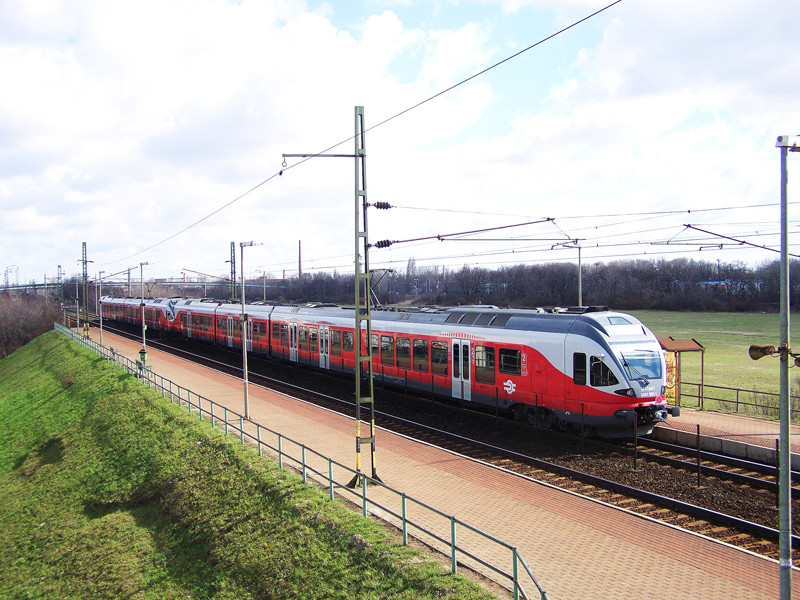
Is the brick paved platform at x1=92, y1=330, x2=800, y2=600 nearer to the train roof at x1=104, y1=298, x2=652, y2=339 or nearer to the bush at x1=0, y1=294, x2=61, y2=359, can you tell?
the train roof at x1=104, y1=298, x2=652, y2=339

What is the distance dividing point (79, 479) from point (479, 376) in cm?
1546

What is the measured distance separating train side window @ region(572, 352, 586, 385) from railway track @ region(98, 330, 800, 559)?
1821 mm

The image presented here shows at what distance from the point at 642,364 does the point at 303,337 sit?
70.3ft

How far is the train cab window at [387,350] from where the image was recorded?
27.5 metres

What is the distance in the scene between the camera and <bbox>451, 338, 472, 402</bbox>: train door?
23.0 meters

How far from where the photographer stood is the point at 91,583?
15.4m

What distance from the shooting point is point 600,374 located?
1817cm

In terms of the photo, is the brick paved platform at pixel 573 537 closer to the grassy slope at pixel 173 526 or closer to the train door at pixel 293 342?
the grassy slope at pixel 173 526

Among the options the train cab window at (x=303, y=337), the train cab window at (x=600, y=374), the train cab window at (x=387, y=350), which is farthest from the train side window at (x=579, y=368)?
the train cab window at (x=303, y=337)

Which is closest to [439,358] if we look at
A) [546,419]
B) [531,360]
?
[531,360]

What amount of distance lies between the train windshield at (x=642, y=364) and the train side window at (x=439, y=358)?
25.0 ft

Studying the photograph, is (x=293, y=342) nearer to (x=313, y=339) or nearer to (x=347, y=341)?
(x=313, y=339)

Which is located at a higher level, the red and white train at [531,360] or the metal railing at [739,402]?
the red and white train at [531,360]

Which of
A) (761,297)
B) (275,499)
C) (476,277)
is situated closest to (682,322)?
(761,297)
